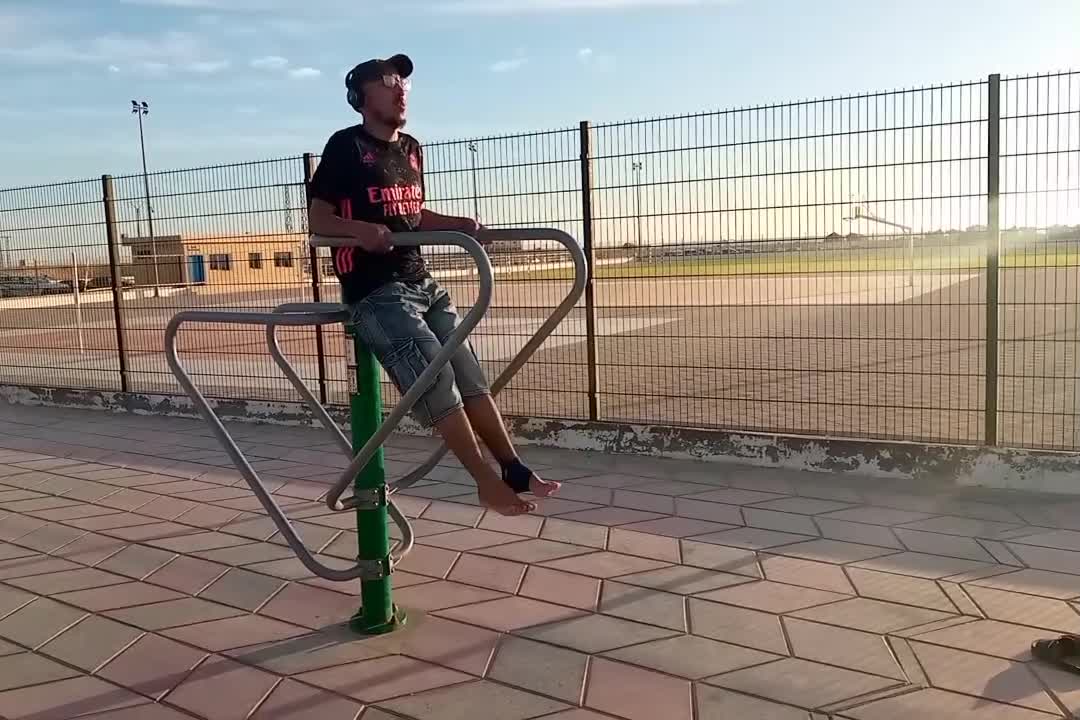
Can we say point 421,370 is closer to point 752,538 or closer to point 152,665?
point 152,665

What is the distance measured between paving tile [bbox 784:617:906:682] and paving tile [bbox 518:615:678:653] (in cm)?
41

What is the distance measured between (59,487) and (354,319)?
10.5ft

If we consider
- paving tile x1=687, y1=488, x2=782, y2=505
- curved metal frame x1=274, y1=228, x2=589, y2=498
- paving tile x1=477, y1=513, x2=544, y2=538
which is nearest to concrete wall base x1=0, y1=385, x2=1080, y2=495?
paving tile x1=687, y1=488, x2=782, y2=505

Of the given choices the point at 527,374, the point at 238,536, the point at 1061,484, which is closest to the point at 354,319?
the point at 238,536

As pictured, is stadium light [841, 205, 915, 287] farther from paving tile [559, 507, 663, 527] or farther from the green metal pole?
the green metal pole

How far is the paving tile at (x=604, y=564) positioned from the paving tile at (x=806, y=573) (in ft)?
1.41

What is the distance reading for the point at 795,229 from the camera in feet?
15.4

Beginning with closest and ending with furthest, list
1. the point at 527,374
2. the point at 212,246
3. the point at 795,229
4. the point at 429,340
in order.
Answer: the point at 429,340 < the point at 795,229 < the point at 212,246 < the point at 527,374

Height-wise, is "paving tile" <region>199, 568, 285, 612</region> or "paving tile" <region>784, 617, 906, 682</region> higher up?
"paving tile" <region>199, 568, 285, 612</region>

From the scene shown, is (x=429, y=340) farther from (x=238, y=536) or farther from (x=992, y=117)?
(x=992, y=117)

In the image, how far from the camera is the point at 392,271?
8.98ft

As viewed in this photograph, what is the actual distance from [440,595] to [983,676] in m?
1.85

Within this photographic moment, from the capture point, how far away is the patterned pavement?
95.9 inches

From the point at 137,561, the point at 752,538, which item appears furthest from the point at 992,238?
the point at 137,561
